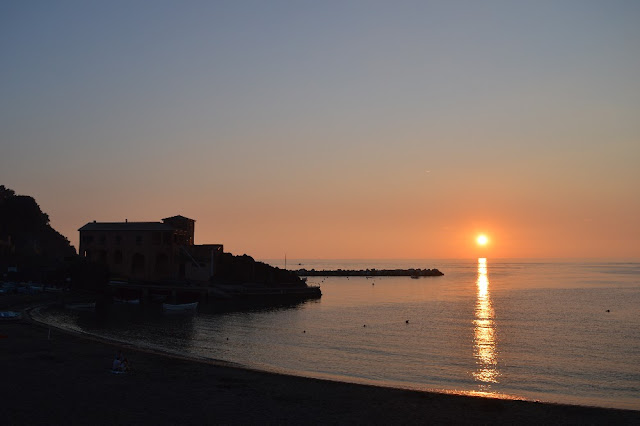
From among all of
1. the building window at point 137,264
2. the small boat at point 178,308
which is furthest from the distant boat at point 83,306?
the building window at point 137,264

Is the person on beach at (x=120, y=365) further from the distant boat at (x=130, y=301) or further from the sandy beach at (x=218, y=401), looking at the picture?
the distant boat at (x=130, y=301)

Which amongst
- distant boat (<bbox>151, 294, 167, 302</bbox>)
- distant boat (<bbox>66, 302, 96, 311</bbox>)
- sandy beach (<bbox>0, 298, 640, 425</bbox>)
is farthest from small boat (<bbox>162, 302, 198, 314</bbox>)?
sandy beach (<bbox>0, 298, 640, 425</bbox>)

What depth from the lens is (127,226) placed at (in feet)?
353

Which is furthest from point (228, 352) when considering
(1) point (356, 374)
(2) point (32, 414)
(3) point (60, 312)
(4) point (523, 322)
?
(4) point (523, 322)

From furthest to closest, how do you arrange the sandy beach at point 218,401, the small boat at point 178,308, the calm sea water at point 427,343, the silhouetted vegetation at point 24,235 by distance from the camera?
the silhouetted vegetation at point 24,235, the small boat at point 178,308, the calm sea water at point 427,343, the sandy beach at point 218,401

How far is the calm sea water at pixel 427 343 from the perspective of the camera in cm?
3912

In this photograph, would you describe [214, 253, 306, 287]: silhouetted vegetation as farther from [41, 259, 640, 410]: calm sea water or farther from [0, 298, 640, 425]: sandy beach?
[0, 298, 640, 425]: sandy beach

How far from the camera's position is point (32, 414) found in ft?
77.3

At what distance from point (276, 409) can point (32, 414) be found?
11.3 metres

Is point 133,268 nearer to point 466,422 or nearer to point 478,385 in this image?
point 478,385

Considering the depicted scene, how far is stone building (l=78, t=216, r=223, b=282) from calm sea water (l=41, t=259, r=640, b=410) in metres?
17.5

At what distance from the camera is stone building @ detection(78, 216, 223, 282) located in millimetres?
105562

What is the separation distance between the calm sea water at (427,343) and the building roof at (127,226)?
67.0 ft

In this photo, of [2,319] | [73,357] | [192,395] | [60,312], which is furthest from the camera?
[60,312]
